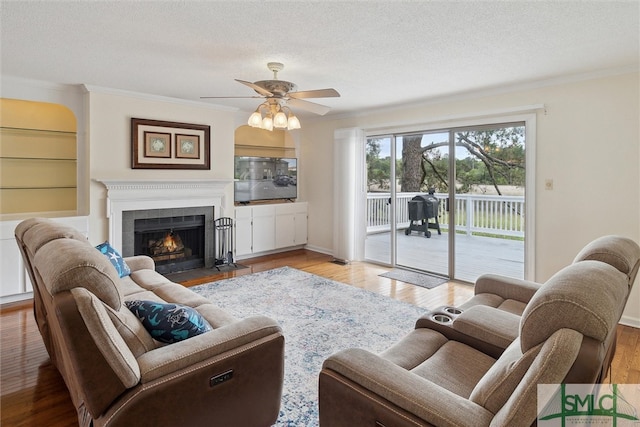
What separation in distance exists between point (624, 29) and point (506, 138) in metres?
1.80

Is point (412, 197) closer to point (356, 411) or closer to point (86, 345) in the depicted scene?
point (356, 411)

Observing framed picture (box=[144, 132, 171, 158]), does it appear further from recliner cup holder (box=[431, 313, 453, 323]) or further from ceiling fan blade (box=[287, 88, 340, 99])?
recliner cup holder (box=[431, 313, 453, 323])

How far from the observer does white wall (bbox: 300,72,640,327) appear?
3.37m

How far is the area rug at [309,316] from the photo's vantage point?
234 centimetres

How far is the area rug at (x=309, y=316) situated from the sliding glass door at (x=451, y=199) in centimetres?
146

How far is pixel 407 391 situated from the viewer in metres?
1.27

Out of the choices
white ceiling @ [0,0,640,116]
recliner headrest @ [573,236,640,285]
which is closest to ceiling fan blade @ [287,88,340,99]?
white ceiling @ [0,0,640,116]

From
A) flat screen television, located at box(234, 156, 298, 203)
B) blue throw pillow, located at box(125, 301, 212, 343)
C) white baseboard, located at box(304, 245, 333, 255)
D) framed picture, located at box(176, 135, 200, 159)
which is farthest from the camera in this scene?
white baseboard, located at box(304, 245, 333, 255)

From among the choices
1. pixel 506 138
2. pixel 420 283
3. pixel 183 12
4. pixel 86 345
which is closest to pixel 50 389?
pixel 86 345

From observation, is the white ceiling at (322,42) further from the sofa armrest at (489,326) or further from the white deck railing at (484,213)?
the sofa armrest at (489,326)

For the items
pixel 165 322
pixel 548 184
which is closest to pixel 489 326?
pixel 165 322

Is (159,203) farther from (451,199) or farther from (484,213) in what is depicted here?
(484,213)

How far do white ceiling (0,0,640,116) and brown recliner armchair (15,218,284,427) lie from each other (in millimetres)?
1555

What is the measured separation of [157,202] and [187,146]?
0.90m
